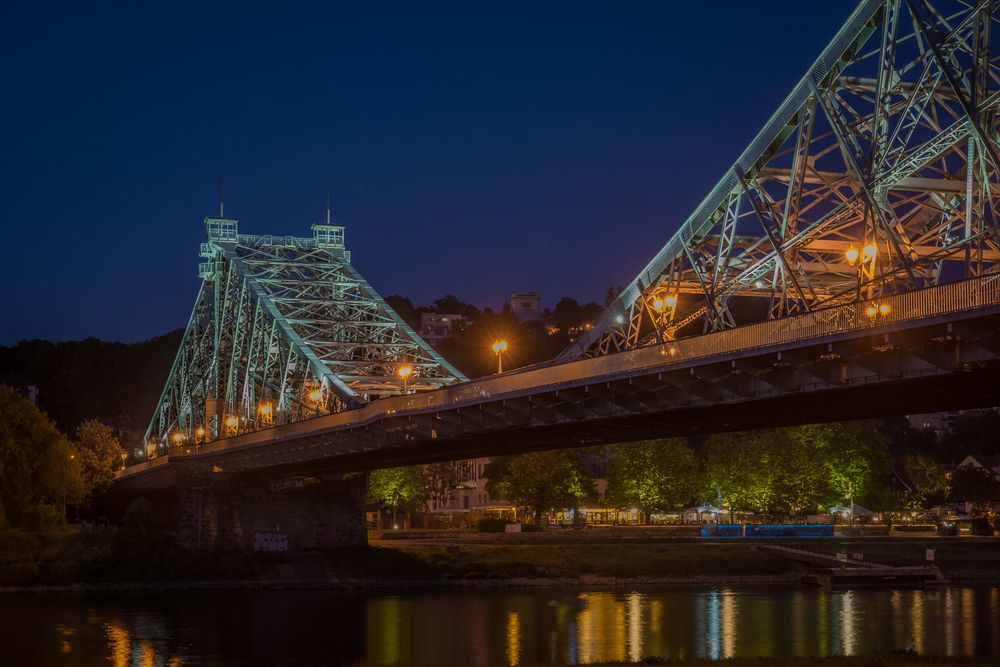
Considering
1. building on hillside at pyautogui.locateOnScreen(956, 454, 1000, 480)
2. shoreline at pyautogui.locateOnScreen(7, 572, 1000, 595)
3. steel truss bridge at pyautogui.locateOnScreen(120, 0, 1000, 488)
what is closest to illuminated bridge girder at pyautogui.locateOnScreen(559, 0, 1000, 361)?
steel truss bridge at pyautogui.locateOnScreen(120, 0, 1000, 488)

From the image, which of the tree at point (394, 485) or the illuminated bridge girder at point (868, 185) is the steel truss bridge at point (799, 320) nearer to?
the illuminated bridge girder at point (868, 185)

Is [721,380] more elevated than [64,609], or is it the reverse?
[721,380]

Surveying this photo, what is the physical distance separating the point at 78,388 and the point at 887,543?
148 meters

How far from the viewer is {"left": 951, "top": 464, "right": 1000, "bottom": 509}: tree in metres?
123

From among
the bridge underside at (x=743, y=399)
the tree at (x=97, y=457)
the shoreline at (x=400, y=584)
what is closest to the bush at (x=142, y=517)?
the tree at (x=97, y=457)

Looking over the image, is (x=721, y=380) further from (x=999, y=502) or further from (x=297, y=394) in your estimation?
(x=999, y=502)

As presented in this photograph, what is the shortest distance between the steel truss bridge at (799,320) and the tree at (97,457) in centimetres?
4567

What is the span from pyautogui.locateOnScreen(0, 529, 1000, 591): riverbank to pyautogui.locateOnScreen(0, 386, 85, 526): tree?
2838 millimetres

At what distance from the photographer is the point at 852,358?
36.9 meters

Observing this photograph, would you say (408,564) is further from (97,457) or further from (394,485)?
(97,457)

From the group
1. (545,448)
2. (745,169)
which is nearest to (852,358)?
(745,169)

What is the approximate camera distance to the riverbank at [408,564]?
74.6m

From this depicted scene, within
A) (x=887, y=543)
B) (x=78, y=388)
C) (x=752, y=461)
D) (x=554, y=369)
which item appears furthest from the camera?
(x=78, y=388)

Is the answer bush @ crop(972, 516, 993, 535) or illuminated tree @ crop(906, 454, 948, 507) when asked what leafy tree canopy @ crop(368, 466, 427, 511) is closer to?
bush @ crop(972, 516, 993, 535)
